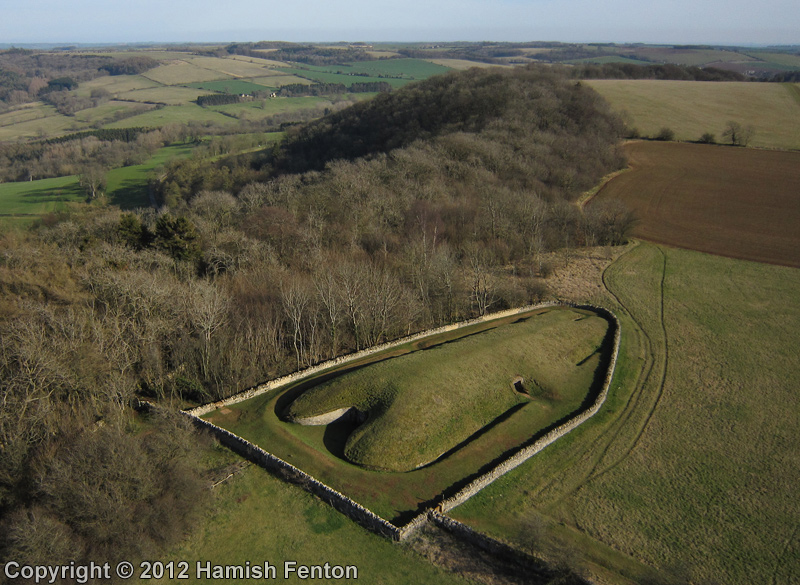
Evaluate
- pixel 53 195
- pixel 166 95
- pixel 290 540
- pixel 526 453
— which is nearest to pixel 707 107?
pixel 526 453

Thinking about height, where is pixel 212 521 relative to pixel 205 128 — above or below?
below

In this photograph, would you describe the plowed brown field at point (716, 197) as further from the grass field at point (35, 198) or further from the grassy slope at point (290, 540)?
the grass field at point (35, 198)

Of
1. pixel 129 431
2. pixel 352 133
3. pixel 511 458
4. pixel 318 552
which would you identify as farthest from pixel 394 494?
pixel 352 133

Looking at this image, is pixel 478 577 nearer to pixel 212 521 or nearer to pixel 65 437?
pixel 212 521

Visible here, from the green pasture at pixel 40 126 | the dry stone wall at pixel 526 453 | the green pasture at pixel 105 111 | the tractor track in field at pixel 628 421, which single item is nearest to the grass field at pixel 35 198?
the green pasture at pixel 40 126

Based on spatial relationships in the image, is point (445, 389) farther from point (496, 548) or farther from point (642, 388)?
point (642, 388)

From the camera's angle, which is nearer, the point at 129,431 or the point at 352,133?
the point at 129,431

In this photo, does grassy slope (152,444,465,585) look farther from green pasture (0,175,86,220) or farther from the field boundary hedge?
green pasture (0,175,86,220)
